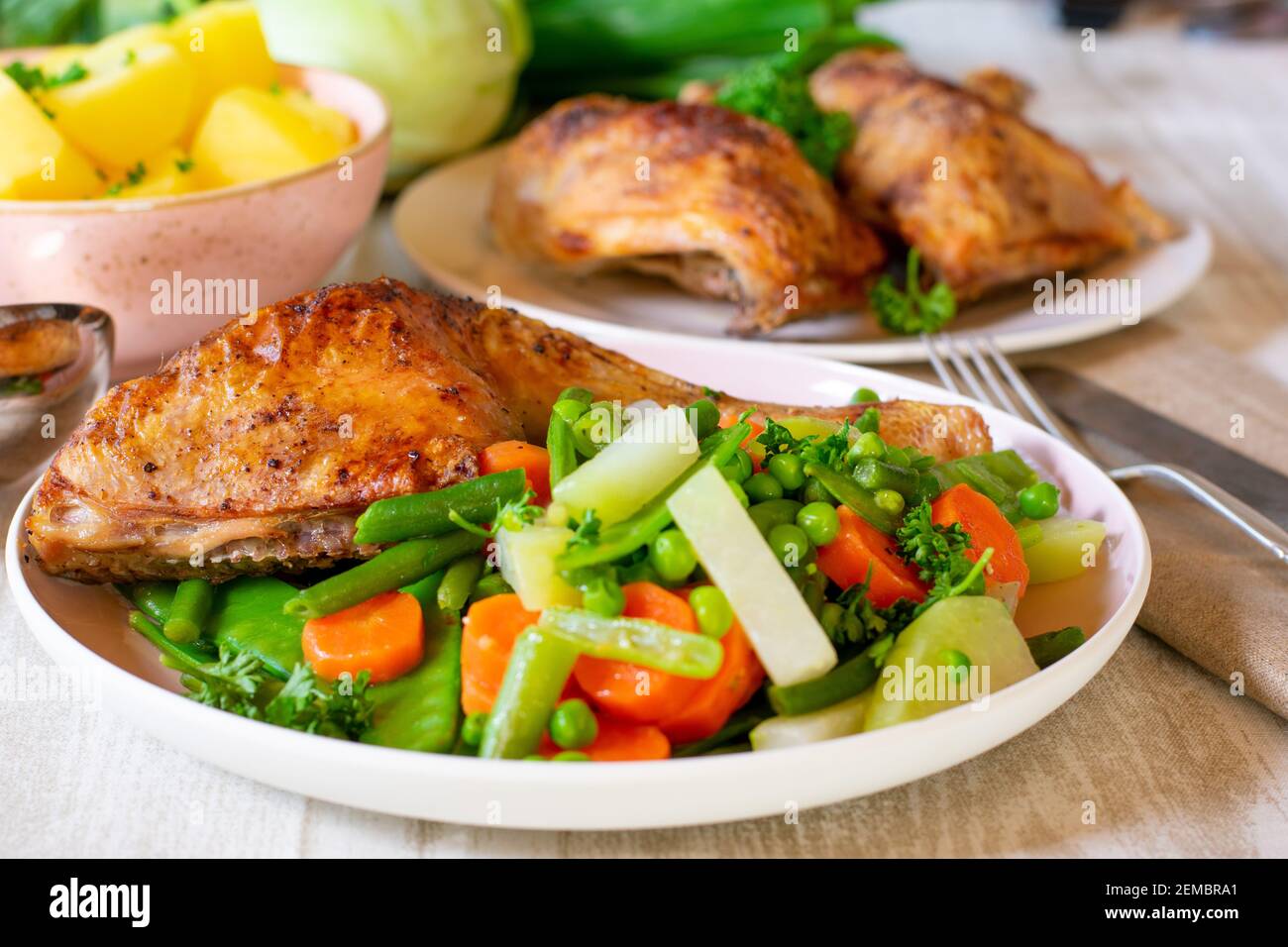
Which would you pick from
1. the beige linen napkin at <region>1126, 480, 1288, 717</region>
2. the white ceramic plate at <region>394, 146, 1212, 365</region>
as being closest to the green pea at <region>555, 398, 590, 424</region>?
the white ceramic plate at <region>394, 146, 1212, 365</region>

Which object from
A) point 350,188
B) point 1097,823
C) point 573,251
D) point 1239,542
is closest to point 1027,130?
point 573,251

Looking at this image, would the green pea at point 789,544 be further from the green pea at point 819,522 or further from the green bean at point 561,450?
the green bean at point 561,450

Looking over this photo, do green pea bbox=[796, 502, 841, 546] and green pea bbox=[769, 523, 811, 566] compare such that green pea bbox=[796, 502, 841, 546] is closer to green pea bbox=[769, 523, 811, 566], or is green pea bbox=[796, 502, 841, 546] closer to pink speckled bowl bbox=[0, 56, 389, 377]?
green pea bbox=[769, 523, 811, 566]

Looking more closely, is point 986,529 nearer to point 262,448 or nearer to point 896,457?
point 896,457

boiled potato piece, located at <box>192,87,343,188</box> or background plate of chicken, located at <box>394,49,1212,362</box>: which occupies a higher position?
boiled potato piece, located at <box>192,87,343,188</box>

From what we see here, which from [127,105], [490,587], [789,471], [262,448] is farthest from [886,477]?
[127,105]
